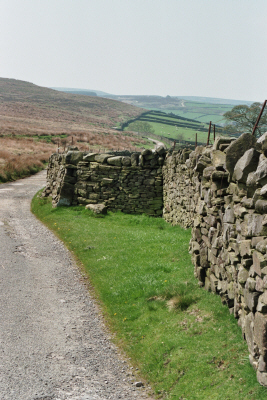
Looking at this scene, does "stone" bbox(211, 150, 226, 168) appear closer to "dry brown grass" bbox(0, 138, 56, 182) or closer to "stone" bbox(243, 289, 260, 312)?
"stone" bbox(243, 289, 260, 312)

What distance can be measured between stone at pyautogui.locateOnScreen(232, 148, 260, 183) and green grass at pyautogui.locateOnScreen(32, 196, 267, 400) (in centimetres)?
264

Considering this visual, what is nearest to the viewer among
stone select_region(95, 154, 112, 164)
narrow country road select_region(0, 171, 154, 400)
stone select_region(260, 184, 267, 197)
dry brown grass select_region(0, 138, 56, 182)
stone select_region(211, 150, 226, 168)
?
stone select_region(260, 184, 267, 197)

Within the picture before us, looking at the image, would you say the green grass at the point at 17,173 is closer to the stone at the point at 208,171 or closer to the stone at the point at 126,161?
the stone at the point at 126,161

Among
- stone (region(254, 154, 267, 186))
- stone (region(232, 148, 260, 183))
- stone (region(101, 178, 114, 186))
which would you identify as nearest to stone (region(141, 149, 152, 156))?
stone (region(101, 178, 114, 186))

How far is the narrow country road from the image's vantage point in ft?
20.5

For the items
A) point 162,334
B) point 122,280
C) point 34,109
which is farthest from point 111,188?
point 34,109

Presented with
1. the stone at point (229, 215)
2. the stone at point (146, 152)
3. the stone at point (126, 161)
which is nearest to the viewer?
the stone at point (229, 215)

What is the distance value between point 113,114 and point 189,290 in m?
158

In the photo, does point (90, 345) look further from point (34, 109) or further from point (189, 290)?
point (34, 109)

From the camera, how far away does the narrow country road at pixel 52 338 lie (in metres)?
6.24

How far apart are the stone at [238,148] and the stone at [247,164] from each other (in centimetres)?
35

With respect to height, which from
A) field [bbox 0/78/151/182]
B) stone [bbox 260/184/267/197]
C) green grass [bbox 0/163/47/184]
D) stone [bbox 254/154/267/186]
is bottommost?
green grass [bbox 0/163/47/184]

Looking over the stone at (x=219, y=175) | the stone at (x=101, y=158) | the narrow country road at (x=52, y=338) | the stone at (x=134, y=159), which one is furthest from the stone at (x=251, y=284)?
the stone at (x=101, y=158)

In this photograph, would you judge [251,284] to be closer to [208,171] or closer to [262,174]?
[262,174]
